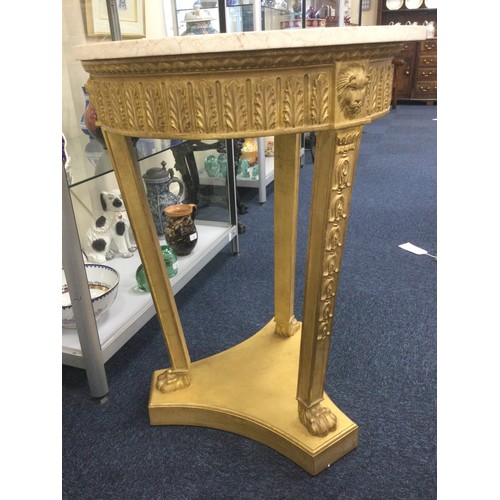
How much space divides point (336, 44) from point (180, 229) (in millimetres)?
1149

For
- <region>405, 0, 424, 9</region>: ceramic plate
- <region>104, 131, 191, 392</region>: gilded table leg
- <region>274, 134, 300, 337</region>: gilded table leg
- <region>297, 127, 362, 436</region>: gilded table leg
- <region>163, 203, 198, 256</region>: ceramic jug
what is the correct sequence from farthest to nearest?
<region>405, 0, 424, 9</region>: ceramic plate → <region>163, 203, 198, 256</region>: ceramic jug → <region>274, 134, 300, 337</region>: gilded table leg → <region>104, 131, 191, 392</region>: gilded table leg → <region>297, 127, 362, 436</region>: gilded table leg

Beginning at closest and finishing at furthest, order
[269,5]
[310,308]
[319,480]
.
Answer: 1. [310,308]
2. [319,480]
3. [269,5]

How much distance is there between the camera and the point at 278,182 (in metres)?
1.20

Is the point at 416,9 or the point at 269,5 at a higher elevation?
the point at 416,9

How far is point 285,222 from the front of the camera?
1227 millimetres

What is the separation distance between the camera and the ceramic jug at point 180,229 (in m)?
1.69

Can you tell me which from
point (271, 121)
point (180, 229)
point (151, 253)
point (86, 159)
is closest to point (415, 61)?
point (180, 229)

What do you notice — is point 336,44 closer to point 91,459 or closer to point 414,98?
point 91,459

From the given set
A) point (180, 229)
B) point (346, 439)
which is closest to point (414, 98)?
point (180, 229)

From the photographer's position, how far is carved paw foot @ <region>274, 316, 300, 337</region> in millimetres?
1354

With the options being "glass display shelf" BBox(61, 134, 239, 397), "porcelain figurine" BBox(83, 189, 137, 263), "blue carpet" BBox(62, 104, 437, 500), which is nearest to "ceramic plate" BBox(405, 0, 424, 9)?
"blue carpet" BBox(62, 104, 437, 500)

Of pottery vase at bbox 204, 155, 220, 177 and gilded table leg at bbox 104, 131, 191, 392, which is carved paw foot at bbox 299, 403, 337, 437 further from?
pottery vase at bbox 204, 155, 220, 177

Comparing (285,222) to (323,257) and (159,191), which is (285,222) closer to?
(323,257)

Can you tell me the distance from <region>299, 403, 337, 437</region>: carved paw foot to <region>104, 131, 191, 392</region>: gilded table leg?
339mm
